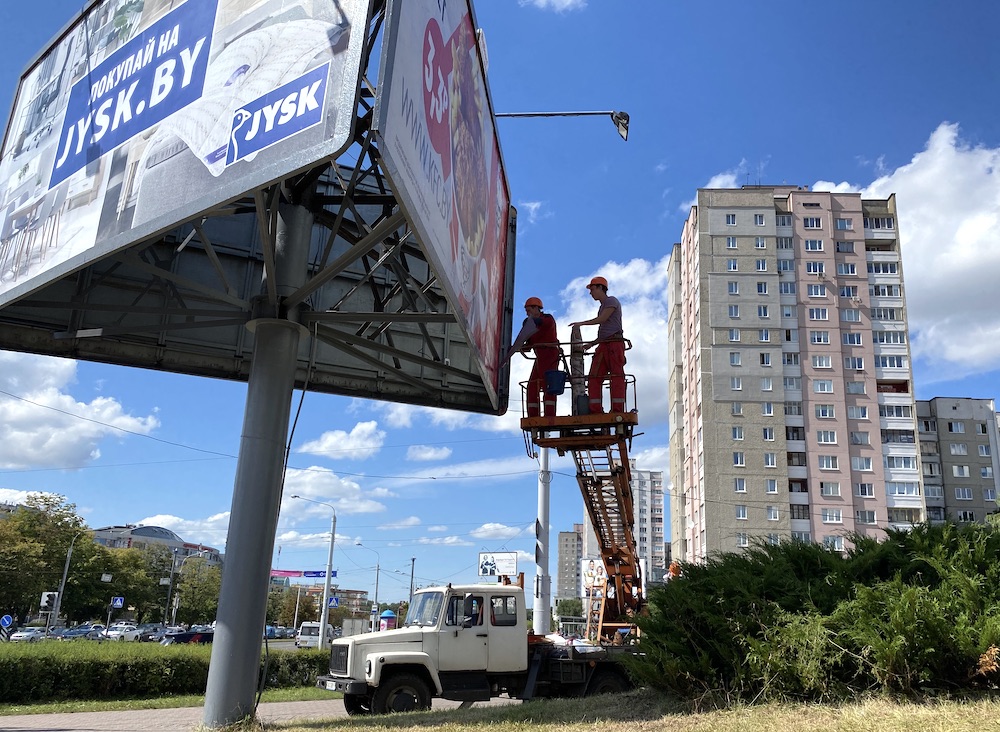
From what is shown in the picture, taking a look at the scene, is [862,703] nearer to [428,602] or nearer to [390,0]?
[390,0]

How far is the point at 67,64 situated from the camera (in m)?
11.4

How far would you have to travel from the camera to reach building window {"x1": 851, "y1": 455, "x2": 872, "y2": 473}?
2822 inches

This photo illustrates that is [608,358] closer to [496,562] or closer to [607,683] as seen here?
[607,683]

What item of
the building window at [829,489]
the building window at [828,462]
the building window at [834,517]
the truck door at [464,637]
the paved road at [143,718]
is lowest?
the paved road at [143,718]

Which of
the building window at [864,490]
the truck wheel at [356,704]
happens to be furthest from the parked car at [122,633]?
the building window at [864,490]

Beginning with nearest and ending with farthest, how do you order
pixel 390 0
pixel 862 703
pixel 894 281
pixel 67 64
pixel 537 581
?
pixel 862 703 → pixel 390 0 → pixel 67 64 → pixel 537 581 → pixel 894 281

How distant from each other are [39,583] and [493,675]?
5314 centimetres

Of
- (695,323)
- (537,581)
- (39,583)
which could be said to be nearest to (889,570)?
(537,581)

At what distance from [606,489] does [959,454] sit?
275ft

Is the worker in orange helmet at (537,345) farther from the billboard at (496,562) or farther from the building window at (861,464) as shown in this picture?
the building window at (861,464)

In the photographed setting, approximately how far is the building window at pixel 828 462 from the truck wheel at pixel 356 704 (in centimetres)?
6673

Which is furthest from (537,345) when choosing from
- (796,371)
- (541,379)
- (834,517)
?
(796,371)

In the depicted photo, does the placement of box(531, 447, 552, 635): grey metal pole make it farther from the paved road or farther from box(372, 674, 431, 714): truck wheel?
box(372, 674, 431, 714): truck wheel

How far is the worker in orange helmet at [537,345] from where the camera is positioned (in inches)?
560
